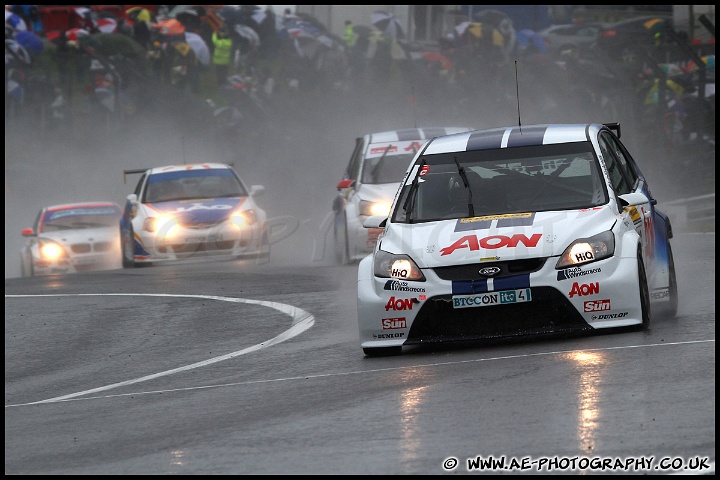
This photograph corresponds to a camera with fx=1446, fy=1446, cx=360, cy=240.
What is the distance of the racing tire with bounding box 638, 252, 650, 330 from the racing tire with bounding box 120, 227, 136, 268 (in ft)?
41.2

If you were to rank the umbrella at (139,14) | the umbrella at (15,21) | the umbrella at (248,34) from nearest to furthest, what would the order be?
the umbrella at (15,21) < the umbrella at (139,14) < the umbrella at (248,34)

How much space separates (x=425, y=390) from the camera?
7.93 meters

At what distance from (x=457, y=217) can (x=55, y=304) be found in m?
6.80

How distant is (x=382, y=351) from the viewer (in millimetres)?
9703

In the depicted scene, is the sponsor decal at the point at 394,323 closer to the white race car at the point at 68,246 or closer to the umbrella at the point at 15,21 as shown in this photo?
the white race car at the point at 68,246

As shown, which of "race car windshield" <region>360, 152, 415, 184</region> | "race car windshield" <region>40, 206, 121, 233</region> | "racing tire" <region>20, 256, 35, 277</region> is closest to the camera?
"race car windshield" <region>360, 152, 415, 184</region>

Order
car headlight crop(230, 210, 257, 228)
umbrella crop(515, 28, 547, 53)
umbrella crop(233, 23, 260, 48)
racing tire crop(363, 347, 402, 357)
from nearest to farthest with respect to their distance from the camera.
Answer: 1. racing tire crop(363, 347, 402, 357)
2. car headlight crop(230, 210, 257, 228)
3. umbrella crop(233, 23, 260, 48)
4. umbrella crop(515, 28, 547, 53)

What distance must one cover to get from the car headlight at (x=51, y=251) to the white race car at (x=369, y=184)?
4771 mm

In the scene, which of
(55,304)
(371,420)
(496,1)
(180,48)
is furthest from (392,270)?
(496,1)

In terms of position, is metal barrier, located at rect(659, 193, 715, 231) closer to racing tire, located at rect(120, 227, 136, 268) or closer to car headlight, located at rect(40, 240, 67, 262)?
racing tire, located at rect(120, 227, 136, 268)

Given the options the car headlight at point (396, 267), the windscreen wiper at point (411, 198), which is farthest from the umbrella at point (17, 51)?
the car headlight at point (396, 267)

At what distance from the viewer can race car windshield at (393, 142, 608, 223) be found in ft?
33.0

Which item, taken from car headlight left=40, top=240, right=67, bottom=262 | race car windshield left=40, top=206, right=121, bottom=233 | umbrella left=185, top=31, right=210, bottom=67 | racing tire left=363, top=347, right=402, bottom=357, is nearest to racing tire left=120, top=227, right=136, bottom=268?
Answer: car headlight left=40, top=240, right=67, bottom=262

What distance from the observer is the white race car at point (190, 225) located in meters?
20.5
